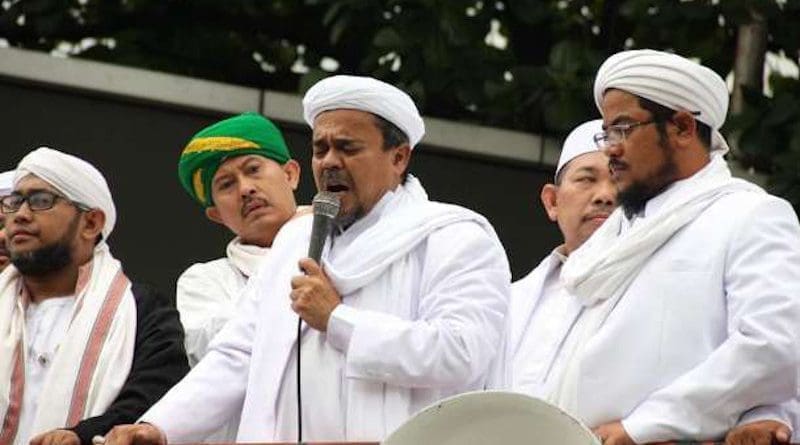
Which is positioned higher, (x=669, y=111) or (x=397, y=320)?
(x=669, y=111)

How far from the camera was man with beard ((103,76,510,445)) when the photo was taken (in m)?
9.56

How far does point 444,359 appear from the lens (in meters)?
9.52

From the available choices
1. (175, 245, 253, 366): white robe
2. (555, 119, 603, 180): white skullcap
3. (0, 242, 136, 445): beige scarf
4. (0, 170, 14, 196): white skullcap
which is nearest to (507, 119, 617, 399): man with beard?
(555, 119, 603, 180): white skullcap

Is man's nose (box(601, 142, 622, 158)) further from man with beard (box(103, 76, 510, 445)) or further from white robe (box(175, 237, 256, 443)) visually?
white robe (box(175, 237, 256, 443))

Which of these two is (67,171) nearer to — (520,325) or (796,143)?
(520,325)

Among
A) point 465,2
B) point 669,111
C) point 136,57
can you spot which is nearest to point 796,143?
point 465,2

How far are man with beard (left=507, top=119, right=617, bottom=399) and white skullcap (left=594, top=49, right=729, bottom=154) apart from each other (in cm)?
75

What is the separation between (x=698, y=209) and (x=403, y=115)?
37.7 inches

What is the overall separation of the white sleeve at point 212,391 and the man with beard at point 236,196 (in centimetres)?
120

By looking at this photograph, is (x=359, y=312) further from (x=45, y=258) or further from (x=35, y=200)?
(x=35, y=200)

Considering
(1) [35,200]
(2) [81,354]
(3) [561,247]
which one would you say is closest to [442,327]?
(3) [561,247]

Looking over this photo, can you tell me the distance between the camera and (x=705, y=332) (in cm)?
943

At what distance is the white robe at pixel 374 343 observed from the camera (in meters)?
9.54

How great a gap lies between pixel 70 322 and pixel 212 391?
127cm
